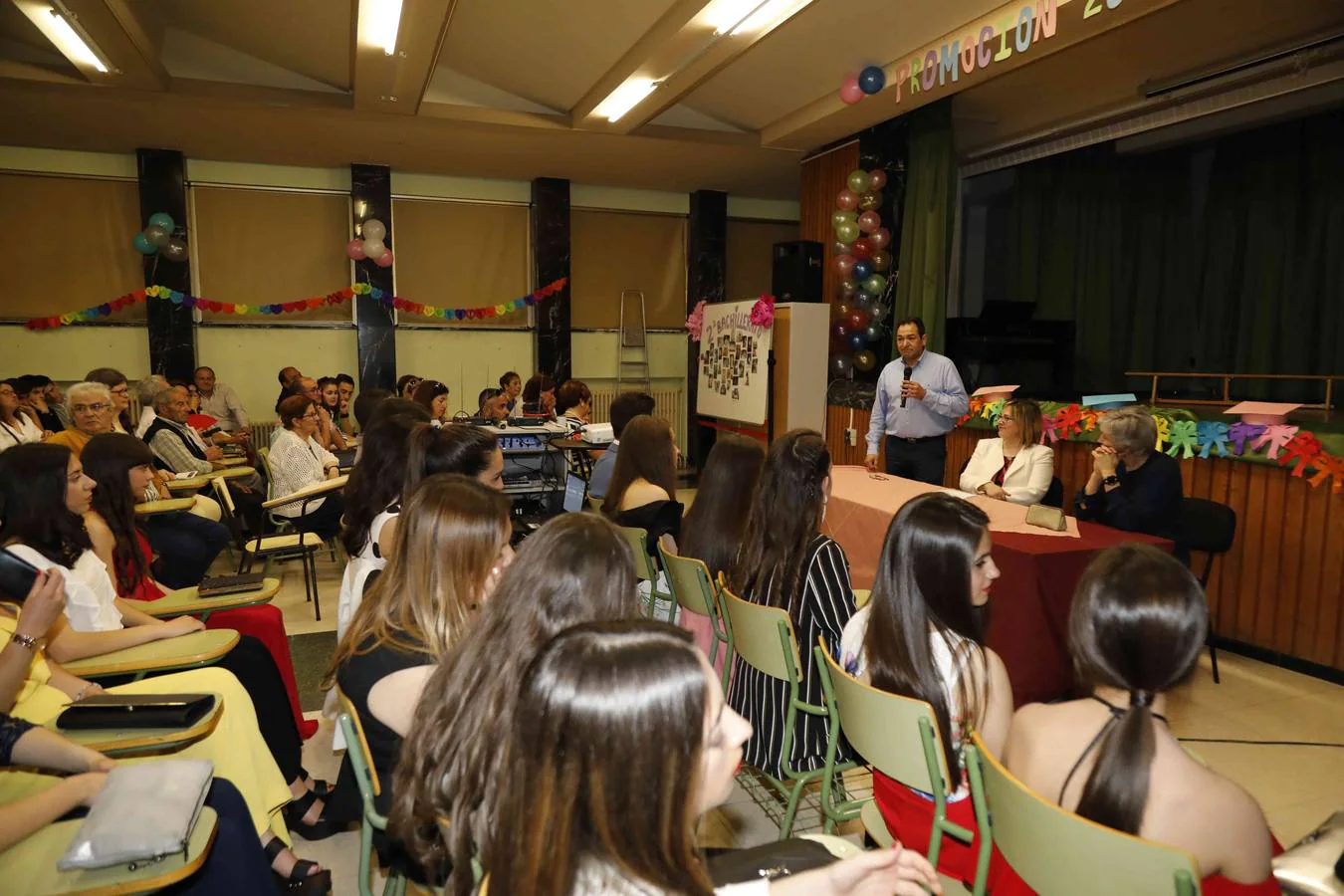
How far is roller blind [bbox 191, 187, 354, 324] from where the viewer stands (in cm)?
786

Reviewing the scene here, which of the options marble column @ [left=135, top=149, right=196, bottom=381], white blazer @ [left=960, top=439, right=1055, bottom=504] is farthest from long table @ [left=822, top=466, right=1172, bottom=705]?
marble column @ [left=135, top=149, right=196, bottom=381]

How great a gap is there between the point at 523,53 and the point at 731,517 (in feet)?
15.1

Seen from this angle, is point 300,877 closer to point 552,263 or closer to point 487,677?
point 487,677

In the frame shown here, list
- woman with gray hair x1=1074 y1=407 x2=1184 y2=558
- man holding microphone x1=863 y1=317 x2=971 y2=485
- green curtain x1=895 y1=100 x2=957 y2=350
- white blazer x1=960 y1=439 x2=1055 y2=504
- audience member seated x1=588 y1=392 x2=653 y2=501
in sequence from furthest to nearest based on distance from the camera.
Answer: green curtain x1=895 y1=100 x2=957 y2=350, man holding microphone x1=863 y1=317 x2=971 y2=485, audience member seated x1=588 y1=392 x2=653 y2=501, white blazer x1=960 y1=439 x2=1055 y2=504, woman with gray hair x1=1074 y1=407 x2=1184 y2=558

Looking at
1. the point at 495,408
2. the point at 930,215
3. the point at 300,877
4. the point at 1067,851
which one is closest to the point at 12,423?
the point at 495,408

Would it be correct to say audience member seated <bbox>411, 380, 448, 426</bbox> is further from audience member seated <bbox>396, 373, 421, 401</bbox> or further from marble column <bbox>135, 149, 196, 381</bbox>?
marble column <bbox>135, 149, 196, 381</bbox>

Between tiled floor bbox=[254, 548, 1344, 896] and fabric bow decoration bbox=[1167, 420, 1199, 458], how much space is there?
1.01 meters

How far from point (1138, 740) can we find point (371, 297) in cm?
822

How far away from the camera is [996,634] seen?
2844mm

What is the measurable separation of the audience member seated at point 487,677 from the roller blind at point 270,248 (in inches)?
308

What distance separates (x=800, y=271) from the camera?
6992 mm

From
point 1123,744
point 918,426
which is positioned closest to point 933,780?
point 1123,744

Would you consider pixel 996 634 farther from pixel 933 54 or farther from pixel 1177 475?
pixel 933 54

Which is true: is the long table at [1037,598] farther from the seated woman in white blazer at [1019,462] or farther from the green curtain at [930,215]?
the green curtain at [930,215]
